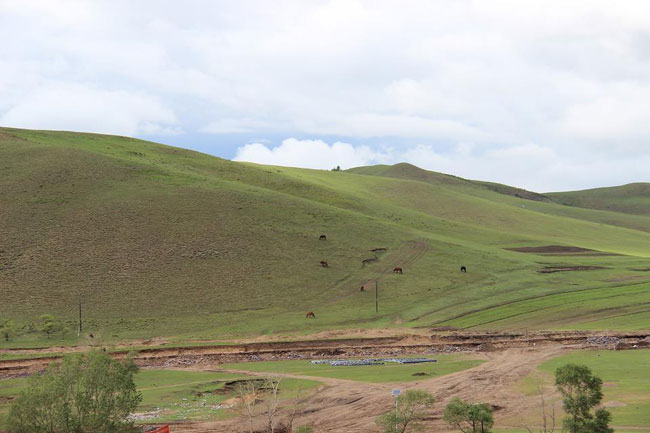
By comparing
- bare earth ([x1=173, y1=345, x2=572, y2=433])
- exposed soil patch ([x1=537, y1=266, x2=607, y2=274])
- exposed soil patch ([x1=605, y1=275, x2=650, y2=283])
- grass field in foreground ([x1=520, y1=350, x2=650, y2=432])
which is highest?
exposed soil patch ([x1=537, y1=266, x2=607, y2=274])

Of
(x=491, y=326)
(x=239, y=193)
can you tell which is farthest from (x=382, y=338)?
(x=239, y=193)

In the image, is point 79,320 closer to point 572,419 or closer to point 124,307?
point 124,307

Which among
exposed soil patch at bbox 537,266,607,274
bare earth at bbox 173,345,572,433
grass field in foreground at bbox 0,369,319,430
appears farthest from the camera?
exposed soil patch at bbox 537,266,607,274

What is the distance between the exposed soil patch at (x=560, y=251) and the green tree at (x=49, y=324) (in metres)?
73.8

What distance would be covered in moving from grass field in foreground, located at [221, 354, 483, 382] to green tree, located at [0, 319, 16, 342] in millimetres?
24016

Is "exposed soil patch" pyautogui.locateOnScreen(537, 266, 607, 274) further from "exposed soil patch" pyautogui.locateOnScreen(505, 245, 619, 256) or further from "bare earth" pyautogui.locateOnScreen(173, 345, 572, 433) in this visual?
"bare earth" pyautogui.locateOnScreen(173, 345, 572, 433)

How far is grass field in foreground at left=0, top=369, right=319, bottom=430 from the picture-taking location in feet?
136

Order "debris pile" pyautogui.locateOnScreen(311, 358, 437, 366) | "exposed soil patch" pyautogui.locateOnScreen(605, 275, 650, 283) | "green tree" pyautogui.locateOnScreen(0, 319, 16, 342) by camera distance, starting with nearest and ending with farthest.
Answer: "debris pile" pyautogui.locateOnScreen(311, 358, 437, 366), "green tree" pyautogui.locateOnScreen(0, 319, 16, 342), "exposed soil patch" pyautogui.locateOnScreen(605, 275, 650, 283)

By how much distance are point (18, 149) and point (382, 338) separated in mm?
79234

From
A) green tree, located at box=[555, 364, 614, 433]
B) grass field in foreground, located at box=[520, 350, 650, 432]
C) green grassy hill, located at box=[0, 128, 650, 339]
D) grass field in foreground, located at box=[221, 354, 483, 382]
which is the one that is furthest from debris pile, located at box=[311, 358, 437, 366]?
green tree, located at box=[555, 364, 614, 433]

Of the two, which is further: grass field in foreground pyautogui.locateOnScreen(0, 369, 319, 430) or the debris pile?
the debris pile

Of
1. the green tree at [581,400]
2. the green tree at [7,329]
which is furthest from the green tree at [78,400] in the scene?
the green tree at [7,329]

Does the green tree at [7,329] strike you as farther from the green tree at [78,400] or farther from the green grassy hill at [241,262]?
the green tree at [78,400]

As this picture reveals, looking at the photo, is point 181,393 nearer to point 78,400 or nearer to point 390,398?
point 390,398
